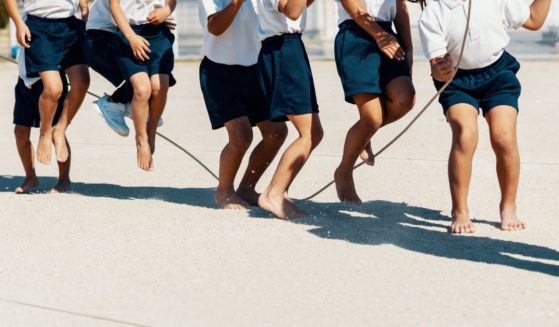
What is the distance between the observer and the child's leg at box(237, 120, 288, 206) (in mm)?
7121

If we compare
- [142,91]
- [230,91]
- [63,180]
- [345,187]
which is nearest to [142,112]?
[142,91]

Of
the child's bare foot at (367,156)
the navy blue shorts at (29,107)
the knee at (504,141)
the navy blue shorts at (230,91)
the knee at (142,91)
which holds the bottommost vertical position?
the navy blue shorts at (29,107)

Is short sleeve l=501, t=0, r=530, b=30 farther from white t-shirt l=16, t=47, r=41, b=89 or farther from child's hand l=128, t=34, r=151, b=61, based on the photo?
white t-shirt l=16, t=47, r=41, b=89

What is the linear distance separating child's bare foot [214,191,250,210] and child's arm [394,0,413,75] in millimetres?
1307

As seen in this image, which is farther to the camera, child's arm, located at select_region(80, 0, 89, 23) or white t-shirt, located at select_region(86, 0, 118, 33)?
child's arm, located at select_region(80, 0, 89, 23)

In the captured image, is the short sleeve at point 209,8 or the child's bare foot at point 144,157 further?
the child's bare foot at point 144,157

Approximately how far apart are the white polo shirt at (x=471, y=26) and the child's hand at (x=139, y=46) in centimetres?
182

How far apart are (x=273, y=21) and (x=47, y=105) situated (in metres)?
1.87

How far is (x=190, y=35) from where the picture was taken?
790 inches

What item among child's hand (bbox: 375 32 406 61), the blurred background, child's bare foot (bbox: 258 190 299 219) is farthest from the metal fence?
child's bare foot (bbox: 258 190 299 219)

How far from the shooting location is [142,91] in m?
7.27

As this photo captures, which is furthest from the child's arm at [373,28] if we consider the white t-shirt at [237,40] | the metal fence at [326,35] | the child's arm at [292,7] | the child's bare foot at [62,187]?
the metal fence at [326,35]

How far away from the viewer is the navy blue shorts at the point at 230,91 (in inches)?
276

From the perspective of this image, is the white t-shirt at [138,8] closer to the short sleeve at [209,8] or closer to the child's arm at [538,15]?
the short sleeve at [209,8]
